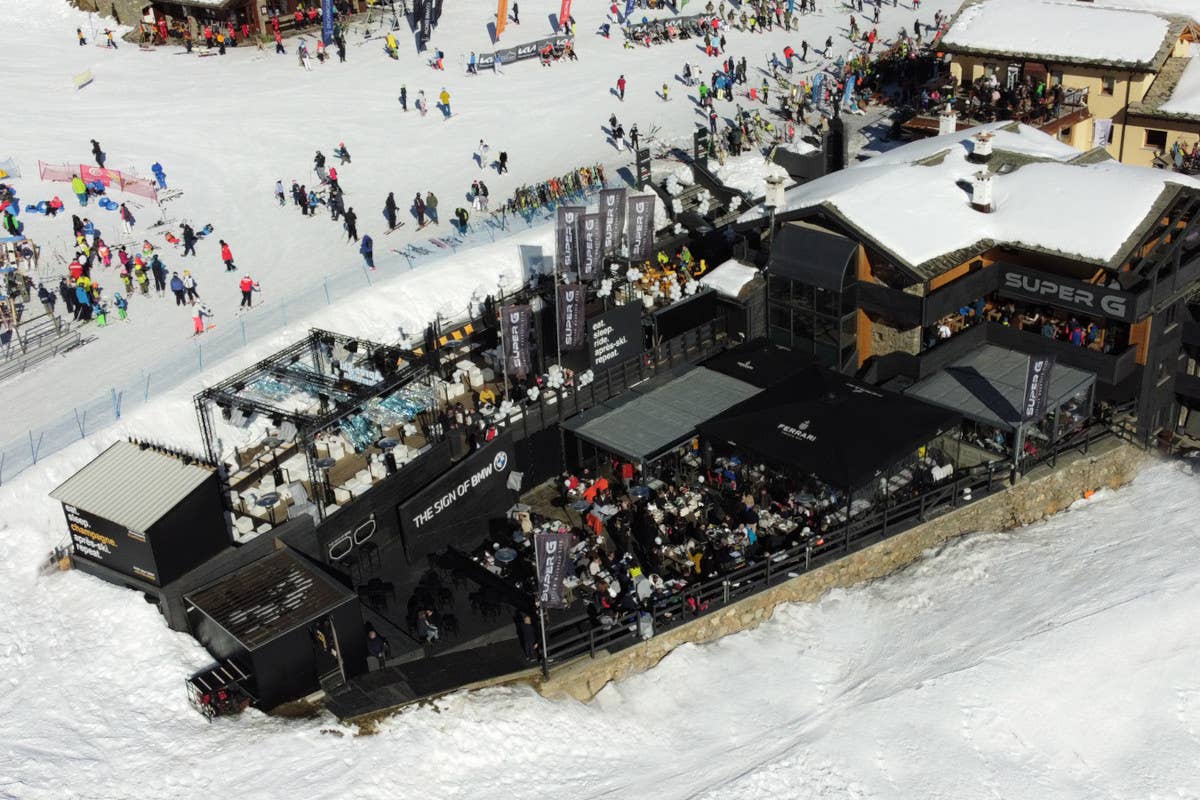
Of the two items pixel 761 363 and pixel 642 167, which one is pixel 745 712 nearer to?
pixel 761 363

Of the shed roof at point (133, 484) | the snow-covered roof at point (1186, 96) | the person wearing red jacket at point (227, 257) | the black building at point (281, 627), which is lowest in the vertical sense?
the black building at point (281, 627)

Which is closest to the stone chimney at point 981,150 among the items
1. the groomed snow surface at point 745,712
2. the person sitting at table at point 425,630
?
the groomed snow surface at point 745,712

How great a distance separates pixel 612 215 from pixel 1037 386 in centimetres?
1276

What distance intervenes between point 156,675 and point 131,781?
9.56ft

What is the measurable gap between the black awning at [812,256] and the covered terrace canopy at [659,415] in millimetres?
3466

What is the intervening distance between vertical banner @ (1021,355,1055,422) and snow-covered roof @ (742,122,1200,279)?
3.58m

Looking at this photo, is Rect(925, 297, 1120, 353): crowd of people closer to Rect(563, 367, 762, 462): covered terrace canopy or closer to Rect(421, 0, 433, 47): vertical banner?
Rect(563, 367, 762, 462): covered terrace canopy

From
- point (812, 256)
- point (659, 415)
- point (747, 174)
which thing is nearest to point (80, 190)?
point (747, 174)

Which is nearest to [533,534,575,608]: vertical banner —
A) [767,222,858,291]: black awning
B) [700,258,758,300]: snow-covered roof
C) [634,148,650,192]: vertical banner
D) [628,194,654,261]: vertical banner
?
[767,222,858,291]: black awning

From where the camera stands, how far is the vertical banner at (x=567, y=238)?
36.6m

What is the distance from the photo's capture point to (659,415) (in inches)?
1393

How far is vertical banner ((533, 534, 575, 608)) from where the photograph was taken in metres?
27.9

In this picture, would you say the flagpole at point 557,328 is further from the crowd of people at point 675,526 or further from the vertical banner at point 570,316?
the crowd of people at point 675,526

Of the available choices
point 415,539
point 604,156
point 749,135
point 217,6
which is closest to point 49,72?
point 217,6
